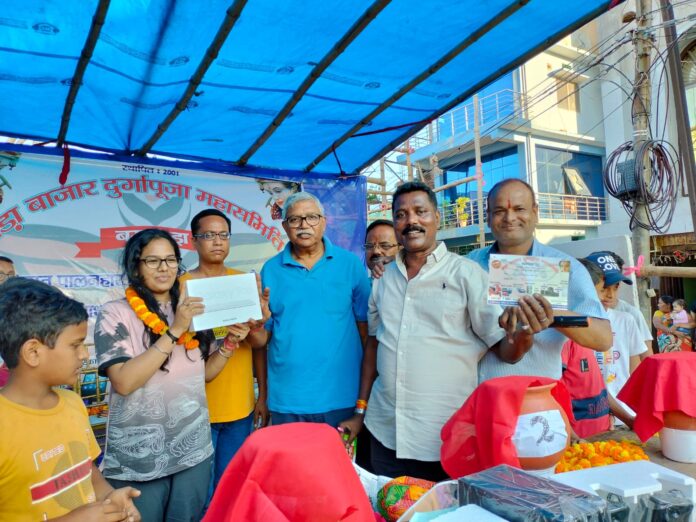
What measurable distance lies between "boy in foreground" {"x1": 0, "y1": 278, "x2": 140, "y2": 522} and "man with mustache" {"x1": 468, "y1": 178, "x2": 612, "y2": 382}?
5.15 feet

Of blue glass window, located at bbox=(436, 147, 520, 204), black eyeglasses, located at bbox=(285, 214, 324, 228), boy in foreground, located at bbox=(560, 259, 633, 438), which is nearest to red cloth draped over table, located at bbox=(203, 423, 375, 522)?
black eyeglasses, located at bbox=(285, 214, 324, 228)

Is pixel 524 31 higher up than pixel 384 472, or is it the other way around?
pixel 524 31

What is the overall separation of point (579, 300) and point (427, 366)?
71 centimetres

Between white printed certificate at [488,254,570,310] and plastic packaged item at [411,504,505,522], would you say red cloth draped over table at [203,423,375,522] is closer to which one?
plastic packaged item at [411,504,505,522]

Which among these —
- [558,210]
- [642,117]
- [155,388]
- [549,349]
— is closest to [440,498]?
[549,349]

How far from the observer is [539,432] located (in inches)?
49.5

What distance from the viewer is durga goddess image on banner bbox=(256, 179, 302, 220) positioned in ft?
15.9

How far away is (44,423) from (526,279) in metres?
1.72

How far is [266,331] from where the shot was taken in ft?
8.64

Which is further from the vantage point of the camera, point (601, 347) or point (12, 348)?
point (601, 347)

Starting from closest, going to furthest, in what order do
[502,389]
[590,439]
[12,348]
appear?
[502,389] → [12,348] → [590,439]

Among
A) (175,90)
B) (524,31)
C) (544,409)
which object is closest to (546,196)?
(524,31)

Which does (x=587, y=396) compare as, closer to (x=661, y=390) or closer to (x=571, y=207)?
(x=661, y=390)

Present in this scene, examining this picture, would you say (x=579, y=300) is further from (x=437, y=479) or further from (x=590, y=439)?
(x=437, y=479)
